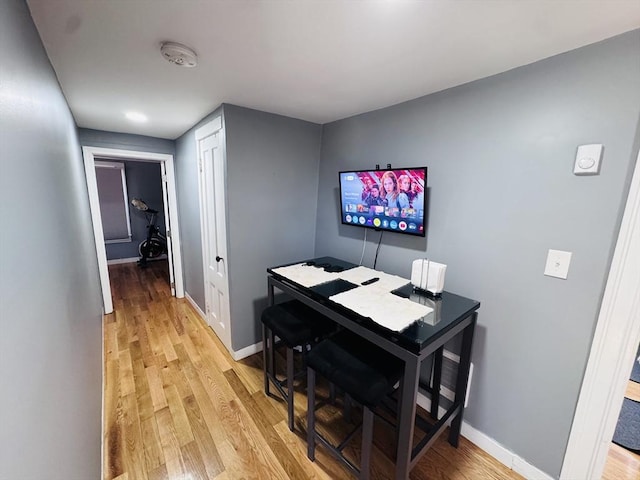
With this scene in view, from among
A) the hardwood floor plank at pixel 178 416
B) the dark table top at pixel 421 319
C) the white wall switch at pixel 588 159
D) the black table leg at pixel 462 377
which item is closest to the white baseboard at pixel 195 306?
the hardwood floor plank at pixel 178 416

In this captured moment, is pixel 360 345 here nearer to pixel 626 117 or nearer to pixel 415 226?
pixel 415 226

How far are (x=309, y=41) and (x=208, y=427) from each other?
7.77ft

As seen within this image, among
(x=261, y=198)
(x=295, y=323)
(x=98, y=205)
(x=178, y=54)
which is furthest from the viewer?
(x=98, y=205)

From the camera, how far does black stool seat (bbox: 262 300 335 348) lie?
1.74 m

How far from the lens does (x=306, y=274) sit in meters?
2.00

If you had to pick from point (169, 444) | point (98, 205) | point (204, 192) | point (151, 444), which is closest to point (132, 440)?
point (151, 444)

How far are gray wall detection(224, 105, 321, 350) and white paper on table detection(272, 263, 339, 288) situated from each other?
47 centimetres

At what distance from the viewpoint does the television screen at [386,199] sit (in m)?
1.74

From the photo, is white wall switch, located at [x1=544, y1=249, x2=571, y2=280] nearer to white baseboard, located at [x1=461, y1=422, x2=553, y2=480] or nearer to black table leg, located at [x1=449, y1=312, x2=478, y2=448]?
black table leg, located at [x1=449, y1=312, x2=478, y2=448]

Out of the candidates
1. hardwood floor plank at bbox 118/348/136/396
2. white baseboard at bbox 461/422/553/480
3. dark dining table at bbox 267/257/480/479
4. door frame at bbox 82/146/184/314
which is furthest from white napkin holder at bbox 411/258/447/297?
door frame at bbox 82/146/184/314

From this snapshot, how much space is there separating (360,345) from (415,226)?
86 cm

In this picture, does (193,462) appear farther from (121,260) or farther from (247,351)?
(121,260)

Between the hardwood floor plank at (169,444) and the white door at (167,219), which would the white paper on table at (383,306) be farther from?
the white door at (167,219)

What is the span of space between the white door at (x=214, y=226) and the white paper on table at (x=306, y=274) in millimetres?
661
